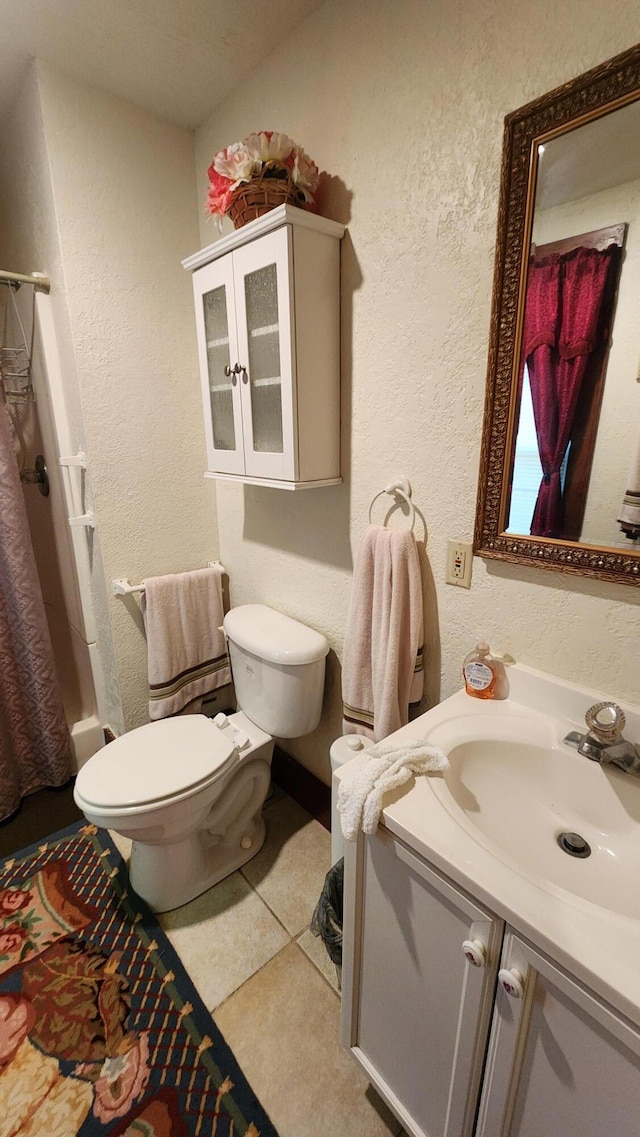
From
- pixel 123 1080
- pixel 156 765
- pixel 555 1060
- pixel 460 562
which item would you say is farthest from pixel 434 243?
pixel 123 1080

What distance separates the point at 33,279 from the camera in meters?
1.50

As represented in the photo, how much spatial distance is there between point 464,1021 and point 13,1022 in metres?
1.17

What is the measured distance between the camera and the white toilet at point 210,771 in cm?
129

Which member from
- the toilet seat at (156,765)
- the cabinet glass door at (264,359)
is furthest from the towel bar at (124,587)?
the cabinet glass door at (264,359)

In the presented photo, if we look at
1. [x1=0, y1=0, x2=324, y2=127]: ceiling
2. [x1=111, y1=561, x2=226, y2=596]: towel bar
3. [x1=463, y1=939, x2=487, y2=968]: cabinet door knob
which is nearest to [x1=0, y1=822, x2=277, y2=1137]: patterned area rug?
[x1=463, y1=939, x2=487, y2=968]: cabinet door knob

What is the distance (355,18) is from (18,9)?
797 millimetres

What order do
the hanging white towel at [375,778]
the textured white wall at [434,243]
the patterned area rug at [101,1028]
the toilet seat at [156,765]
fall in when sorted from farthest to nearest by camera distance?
the toilet seat at [156,765]
the patterned area rug at [101,1028]
the textured white wall at [434,243]
the hanging white towel at [375,778]

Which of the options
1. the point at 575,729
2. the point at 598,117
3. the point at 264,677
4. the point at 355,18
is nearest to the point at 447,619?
the point at 575,729

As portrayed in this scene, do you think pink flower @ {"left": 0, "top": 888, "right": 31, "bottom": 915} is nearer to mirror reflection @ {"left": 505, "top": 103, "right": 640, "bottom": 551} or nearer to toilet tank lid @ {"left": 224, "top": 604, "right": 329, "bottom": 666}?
toilet tank lid @ {"left": 224, "top": 604, "right": 329, "bottom": 666}

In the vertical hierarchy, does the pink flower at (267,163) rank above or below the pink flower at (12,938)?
above

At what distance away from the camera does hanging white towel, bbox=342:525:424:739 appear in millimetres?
1163

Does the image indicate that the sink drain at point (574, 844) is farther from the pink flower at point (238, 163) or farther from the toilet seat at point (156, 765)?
the pink flower at point (238, 163)

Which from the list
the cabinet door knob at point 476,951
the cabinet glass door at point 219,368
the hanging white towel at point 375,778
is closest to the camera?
the cabinet door knob at point 476,951

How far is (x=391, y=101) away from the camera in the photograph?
1.04m
